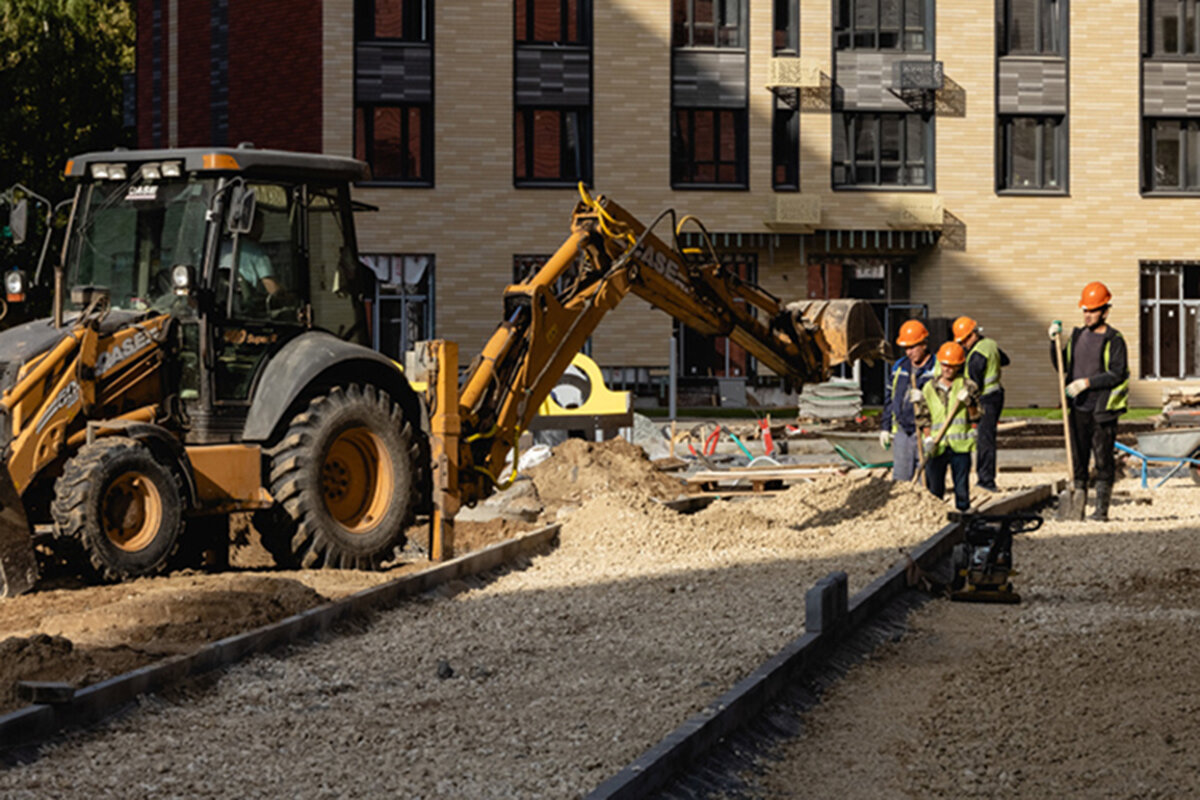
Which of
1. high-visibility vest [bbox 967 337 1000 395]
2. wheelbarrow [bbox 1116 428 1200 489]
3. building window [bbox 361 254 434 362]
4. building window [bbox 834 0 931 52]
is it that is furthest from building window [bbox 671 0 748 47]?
high-visibility vest [bbox 967 337 1000 395]

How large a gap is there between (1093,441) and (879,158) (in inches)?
975

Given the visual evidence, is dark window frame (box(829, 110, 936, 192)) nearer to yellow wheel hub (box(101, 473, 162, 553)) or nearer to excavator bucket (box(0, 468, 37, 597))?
yellow wheel hub (box(101, 473, 162, 553))

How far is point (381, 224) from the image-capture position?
37469mm

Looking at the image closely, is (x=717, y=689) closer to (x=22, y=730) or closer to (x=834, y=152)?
(x=22, y=730)

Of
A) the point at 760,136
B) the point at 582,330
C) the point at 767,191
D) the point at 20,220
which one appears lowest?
the point at 582,330

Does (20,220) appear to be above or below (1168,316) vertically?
below

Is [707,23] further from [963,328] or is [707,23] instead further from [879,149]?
[963,328]

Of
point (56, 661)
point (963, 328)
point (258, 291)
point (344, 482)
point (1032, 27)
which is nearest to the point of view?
point (56, 661)

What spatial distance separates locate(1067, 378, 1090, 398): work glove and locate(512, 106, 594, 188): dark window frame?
77.6 feet

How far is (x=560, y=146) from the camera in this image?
1500 inches

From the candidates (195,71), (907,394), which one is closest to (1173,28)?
(195,71)

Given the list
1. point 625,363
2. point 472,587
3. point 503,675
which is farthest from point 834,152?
point 503,675

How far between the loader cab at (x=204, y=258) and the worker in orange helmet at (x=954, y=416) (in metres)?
5.92

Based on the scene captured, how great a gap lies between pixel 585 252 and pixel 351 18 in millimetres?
25329
